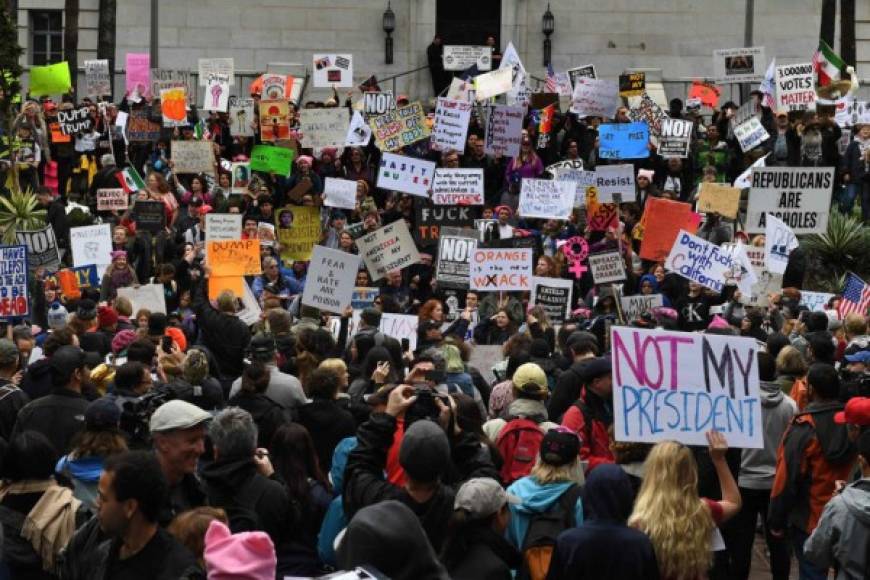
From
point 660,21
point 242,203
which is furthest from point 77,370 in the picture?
point 660,21

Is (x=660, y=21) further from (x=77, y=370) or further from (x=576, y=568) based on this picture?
(x=576, y=568)

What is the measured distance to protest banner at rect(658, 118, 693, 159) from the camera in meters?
23.9

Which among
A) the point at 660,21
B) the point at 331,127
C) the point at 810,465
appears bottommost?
the point at 810,465

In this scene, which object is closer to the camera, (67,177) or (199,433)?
(199,433)

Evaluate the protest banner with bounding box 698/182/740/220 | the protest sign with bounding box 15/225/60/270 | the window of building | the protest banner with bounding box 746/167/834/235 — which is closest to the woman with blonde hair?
the protest banner with bounding box 746/167/834/235

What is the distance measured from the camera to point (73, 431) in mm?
9219

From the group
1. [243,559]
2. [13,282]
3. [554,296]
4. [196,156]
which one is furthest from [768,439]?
[196,156]

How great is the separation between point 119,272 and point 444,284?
11.6ft

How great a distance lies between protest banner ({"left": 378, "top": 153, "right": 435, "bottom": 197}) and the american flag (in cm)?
622

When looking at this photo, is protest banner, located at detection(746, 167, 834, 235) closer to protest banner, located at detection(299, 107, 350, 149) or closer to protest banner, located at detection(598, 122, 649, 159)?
protest banner, located at detection(598, 122, 649, 159)

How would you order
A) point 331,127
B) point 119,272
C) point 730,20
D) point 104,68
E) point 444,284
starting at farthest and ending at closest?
1. point 730,20
2. point 104,68
3. point 331,127
4. point 444,284
5. point 119,272

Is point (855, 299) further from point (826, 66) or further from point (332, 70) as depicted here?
point (332, 70)

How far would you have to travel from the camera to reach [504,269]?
18.3 metres

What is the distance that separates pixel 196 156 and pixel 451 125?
3.44m
